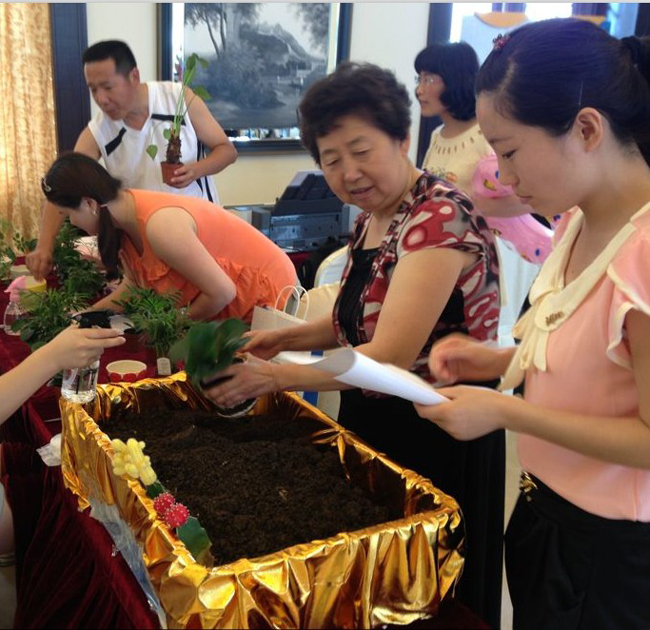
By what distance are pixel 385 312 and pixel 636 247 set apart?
40cm

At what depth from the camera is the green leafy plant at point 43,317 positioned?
5.34 feet

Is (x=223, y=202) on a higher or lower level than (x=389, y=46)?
lower

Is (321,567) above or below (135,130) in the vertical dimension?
below

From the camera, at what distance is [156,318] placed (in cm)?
165

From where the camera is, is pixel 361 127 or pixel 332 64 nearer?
pixel 361 127

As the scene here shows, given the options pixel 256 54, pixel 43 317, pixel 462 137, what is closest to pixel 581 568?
pixel 43 317

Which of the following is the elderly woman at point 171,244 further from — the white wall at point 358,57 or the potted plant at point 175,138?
the white wall at point 358,57

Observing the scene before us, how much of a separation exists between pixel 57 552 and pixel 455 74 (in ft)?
7.25

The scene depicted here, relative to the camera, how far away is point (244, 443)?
3.70ft

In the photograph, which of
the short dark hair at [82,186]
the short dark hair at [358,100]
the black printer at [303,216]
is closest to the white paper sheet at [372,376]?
the short dark hair at [358,100]

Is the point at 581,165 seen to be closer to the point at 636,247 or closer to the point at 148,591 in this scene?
the point at 636,247

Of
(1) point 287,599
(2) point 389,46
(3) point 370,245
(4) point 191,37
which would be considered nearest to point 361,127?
(3) point 370,245

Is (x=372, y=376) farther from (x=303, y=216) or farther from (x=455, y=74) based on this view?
(x=303, y=216)

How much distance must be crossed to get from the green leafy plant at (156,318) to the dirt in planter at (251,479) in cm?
40
